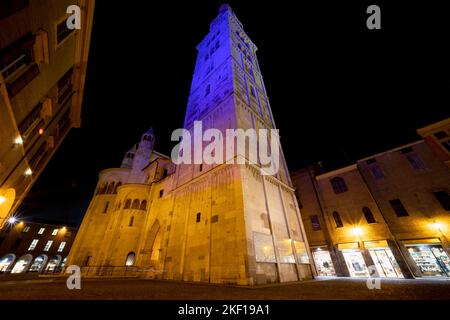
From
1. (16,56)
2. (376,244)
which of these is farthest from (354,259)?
(16,56)

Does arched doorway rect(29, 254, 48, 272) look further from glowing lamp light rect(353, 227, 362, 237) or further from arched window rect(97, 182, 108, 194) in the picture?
glowing lamp light rect(353, 227, 362, 237)

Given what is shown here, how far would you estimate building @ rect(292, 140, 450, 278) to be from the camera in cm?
1288

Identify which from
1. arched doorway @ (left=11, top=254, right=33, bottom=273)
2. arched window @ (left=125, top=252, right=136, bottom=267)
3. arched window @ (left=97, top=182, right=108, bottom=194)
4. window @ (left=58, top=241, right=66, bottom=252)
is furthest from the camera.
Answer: window @ (left=58, top=241, right=66, bottom=252)

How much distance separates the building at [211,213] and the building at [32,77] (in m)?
9.42

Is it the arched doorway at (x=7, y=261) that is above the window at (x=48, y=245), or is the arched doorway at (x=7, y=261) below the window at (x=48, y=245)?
below

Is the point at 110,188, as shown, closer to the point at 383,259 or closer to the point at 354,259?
the point at 354,259

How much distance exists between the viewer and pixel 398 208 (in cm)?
1474

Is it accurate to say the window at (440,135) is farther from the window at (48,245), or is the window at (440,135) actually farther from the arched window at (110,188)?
the window at (48,245)

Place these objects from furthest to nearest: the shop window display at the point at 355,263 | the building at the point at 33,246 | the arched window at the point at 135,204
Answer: the building at the point at 33,246 → the arched window at the point at 135,204 → the shop window display at the point at 355,263

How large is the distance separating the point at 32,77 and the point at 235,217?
1298cm

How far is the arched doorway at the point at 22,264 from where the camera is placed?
33197mm

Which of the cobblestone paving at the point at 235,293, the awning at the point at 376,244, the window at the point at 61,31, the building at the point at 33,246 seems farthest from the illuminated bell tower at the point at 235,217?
the building at the point at 33,246

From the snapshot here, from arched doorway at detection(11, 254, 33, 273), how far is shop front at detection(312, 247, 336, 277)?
5216 cm

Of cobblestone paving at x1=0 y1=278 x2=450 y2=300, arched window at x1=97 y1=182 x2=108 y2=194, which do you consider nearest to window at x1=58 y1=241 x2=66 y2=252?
arched window at x1=97 y1=182 x2=108 y2=194
